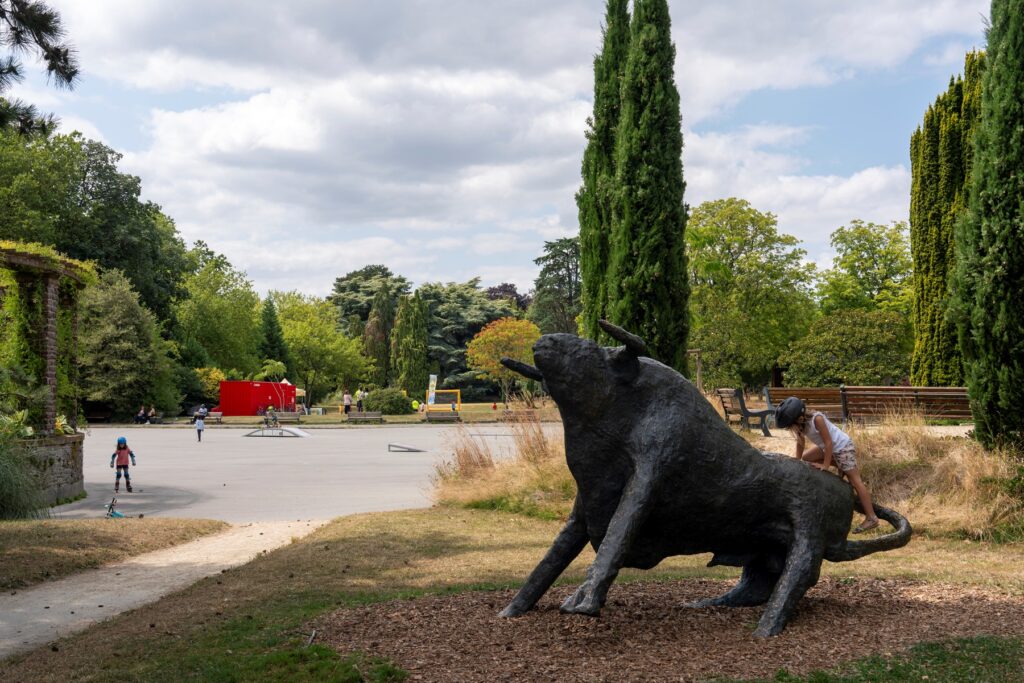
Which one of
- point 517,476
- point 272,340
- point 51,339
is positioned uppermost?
point 272,340

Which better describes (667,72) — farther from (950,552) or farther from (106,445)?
(106,445)

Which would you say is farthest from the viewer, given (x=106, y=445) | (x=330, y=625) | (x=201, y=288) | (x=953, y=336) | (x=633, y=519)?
(x=201, y=288)

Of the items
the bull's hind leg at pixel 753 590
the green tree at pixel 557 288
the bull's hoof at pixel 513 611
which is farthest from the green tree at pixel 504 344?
the bull's hoof at pixel 513 611

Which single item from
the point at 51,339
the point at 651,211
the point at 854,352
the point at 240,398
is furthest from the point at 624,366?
the point at 240,398

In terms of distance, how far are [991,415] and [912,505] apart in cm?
162

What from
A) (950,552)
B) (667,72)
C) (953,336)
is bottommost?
(950,552)

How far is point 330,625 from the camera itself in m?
6.00

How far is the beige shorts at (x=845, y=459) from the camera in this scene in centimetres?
625

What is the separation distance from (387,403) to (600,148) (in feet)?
120

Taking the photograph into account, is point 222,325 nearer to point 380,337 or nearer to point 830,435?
point 380,337

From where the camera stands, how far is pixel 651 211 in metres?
14.1

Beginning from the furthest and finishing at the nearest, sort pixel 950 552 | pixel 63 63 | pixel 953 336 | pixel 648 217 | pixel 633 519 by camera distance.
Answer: pixel 953 336 → pixel 648 217 → pixel 950 552 → pixel 63 63 → pixel 633 519

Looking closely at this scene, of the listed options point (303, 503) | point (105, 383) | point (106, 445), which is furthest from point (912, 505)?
point (105, 383)

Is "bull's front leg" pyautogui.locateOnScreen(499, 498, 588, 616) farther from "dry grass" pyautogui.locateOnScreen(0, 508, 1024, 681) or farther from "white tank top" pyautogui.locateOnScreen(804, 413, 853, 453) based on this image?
"white tank top" pyautogui.locateOnScreen(804, 413, 853, 453)
